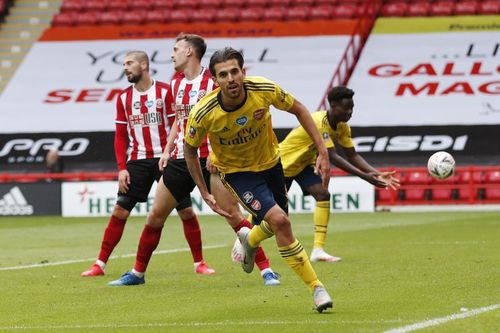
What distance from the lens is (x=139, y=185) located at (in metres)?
11.5

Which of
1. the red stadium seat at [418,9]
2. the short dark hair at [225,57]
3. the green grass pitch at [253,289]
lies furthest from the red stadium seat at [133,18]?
the short dark hair at [225,57]

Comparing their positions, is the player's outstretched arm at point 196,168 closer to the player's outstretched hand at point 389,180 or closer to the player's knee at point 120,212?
the player's knee at point 120,212

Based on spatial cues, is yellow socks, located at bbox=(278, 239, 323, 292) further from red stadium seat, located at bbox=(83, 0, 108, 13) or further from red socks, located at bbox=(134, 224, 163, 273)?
red stadium seat, located at bbox=(83, 0, 108, 13)

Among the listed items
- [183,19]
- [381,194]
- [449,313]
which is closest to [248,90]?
[449,313]

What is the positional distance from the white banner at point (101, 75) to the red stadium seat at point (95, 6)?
1.62m

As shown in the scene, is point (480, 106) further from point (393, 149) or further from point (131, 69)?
point (131, 69)

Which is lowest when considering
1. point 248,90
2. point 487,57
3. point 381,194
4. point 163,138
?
point 381,194

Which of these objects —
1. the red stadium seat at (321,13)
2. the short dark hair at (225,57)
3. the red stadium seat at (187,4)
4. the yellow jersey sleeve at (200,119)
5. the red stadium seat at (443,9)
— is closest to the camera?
the short dark hair at (225,57)

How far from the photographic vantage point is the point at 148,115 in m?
11.4

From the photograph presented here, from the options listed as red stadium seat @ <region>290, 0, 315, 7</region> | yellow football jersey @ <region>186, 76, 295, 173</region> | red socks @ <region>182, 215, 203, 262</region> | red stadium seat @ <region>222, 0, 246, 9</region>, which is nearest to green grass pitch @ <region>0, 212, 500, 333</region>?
red socks @ <region>182, 215, 203, 262</region>

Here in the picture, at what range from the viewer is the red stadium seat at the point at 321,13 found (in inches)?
1314

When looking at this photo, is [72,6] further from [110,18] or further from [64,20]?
[110,18]

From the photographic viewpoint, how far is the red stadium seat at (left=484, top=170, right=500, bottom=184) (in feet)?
89.4

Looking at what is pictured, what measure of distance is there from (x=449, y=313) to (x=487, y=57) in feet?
79.7
